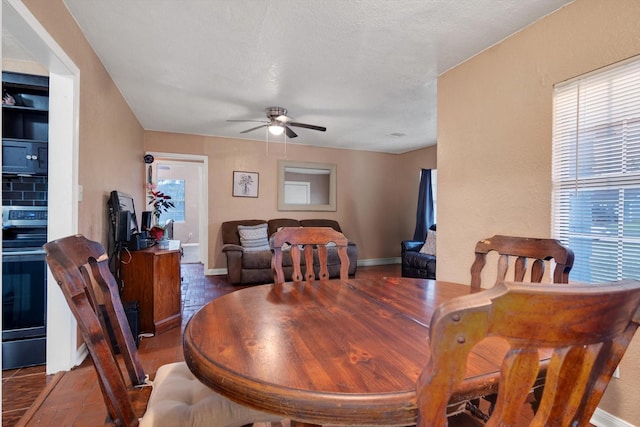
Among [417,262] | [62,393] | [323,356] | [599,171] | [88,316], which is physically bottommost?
[62,393]

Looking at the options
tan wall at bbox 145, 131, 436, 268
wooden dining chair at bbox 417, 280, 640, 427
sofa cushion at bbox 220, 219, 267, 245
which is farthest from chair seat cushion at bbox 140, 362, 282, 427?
tan wall at bbox 145, 131, 436, 268

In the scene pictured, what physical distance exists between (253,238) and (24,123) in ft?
10.00

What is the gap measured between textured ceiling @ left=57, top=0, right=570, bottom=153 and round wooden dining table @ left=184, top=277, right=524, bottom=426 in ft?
5.75

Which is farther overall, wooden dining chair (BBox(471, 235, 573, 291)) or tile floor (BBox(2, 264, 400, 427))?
tile floor (BBox(2, 264, 400, 427))

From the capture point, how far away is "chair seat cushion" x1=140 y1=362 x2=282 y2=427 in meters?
0.88

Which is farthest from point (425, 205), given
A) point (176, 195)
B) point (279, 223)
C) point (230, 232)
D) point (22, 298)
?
point (176, 195)

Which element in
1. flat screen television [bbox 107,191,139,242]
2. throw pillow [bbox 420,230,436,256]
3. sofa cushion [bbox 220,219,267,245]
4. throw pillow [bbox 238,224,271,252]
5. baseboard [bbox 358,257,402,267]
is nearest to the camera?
flat screen television [bbox 107,191,139,242]

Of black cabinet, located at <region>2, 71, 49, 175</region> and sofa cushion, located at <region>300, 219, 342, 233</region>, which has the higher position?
black cabinet, located at <region>2, 71, 49, 175</region>

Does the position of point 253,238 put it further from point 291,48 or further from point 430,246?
point 291,48

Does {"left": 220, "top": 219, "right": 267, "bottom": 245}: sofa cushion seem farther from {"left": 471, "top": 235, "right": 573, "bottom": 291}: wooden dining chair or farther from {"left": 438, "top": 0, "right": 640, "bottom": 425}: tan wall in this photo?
{"left": 471, "top": 235, "right": 573, "bottom": 291}: wooden dining chair

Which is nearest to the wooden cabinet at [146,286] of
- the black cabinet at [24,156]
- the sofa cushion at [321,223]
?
the black cabinet at [24,156]

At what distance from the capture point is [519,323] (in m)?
0.43

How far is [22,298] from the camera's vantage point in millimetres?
2113

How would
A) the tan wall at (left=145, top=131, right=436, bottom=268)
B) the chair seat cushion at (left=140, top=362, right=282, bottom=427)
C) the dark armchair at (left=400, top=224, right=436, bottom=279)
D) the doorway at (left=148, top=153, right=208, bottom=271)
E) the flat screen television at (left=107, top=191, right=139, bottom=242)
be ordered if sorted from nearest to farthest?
1. the chair seat cushion at (left=140, top=362, right=282, bottom=427)
2. the flat screen television at (left=107, top=191, right=139, bottom=242)
3. the dark armchair at (left=400, top=224, right=436, bottom=279)
4. the tan wall at (left=145, top=131, right=436, bottom=268)
5. the doorway at (left=148, top=153, right=208, bottom=271)
